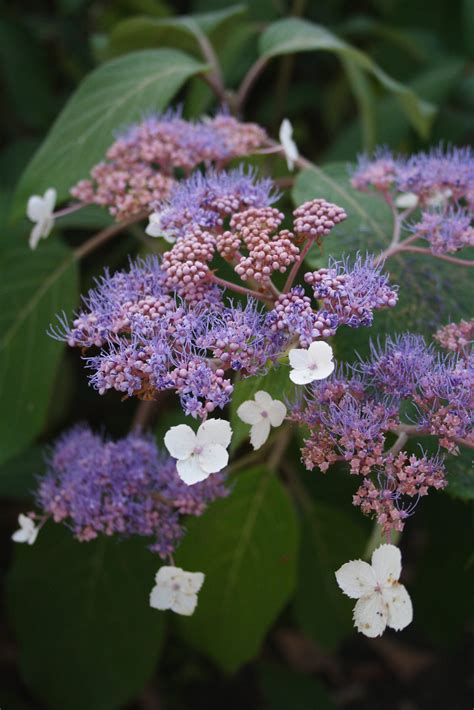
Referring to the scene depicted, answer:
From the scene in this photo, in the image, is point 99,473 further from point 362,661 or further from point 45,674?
point 362,661

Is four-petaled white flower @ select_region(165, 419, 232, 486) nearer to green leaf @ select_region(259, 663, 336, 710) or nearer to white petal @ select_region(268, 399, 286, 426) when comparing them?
white petal @ select_region(268, 399, 286, 426)

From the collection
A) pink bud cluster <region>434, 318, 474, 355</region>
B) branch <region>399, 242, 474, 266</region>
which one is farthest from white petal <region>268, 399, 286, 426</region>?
branch <region>399, 242, 474, 266</region>

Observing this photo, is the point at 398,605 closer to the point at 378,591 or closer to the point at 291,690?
the point at 378,591

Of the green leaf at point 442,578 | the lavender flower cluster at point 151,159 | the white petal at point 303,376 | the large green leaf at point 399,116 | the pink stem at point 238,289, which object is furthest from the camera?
the large green leaf at point 399,116

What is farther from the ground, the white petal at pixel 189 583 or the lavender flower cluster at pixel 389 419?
the lavender flower cluster at pixel 389 419

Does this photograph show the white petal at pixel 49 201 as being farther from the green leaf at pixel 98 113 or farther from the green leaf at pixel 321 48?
the green leaf at pixel 321 48

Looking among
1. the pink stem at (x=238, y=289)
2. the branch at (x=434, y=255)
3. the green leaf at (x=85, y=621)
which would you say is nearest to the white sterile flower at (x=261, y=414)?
the pink stem at (x=238, y=289)
